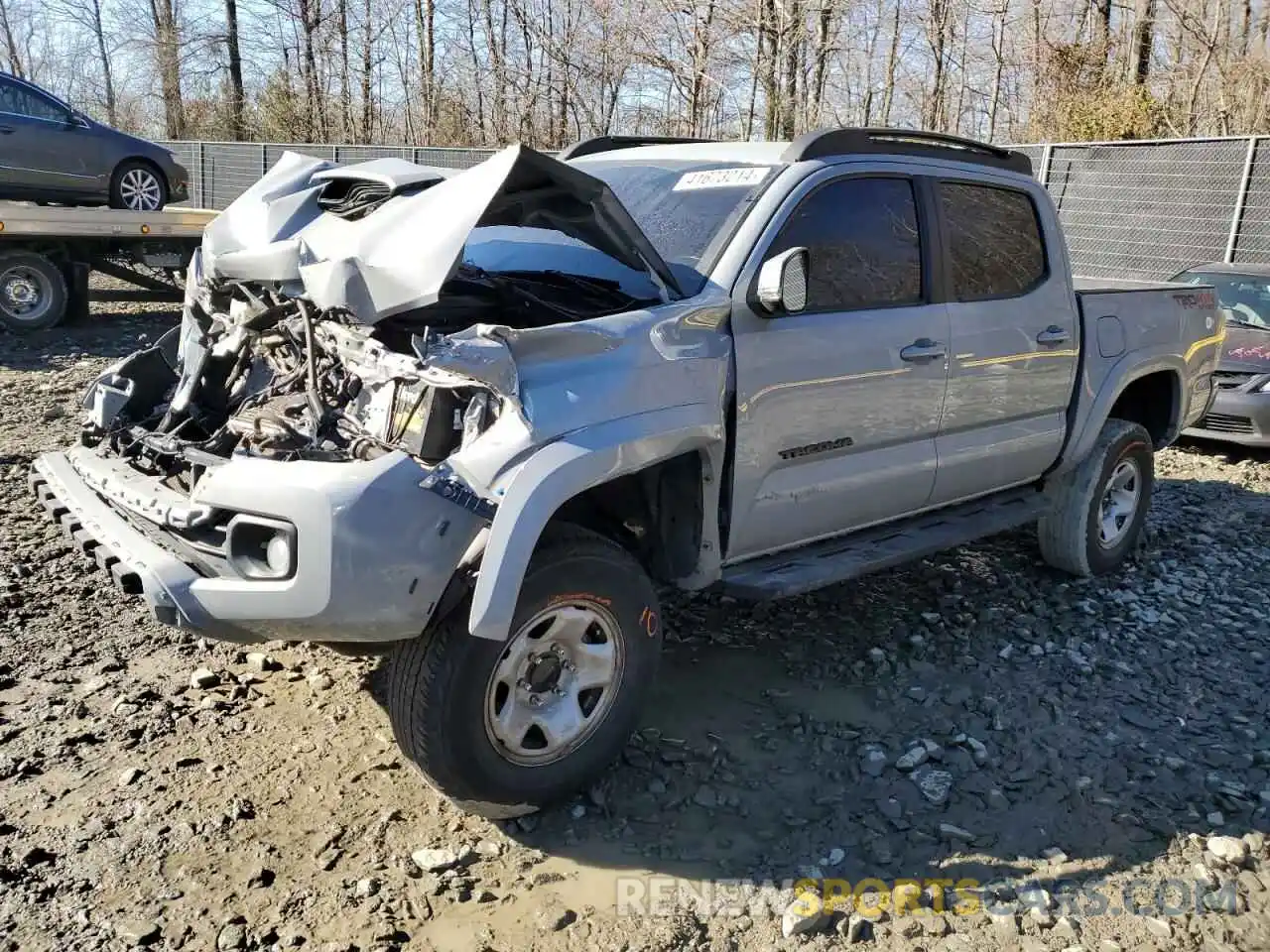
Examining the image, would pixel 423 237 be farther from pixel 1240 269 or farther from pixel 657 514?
pixel 1240 269

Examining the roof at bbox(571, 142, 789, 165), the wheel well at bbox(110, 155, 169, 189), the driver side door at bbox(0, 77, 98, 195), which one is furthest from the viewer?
the wheel well at bbox(110, 155, 169, 189)

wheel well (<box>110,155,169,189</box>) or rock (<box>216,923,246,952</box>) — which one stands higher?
wheel well (<box>110,155,169,189</box>)

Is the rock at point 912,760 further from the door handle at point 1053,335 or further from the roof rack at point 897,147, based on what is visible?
the roof rack at point 897,147

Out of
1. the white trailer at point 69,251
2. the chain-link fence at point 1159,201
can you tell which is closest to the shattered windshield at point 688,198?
the white trailer at point 69,251

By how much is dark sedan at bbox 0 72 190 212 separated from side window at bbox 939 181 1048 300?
33.1 ft

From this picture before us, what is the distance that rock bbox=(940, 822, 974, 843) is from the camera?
336cm

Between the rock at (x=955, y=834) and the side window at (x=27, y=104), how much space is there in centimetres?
1209

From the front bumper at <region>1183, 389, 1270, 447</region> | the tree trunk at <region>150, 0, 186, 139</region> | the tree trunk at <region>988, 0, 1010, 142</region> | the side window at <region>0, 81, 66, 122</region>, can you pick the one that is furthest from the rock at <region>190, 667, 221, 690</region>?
the tree trunk at <region>150, 0, 186, 139</region>

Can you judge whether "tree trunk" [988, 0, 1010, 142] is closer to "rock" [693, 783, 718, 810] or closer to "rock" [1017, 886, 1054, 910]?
"rock" [693, 783, 718, 810]

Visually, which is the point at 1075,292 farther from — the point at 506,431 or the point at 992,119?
the point at 992,119

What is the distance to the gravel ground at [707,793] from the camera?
2.92m

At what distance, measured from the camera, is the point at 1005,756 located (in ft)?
12.6

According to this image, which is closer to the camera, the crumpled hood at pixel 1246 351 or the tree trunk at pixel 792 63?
the crumpled hood at pixel 1246 351

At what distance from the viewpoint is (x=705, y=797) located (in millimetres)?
3496
